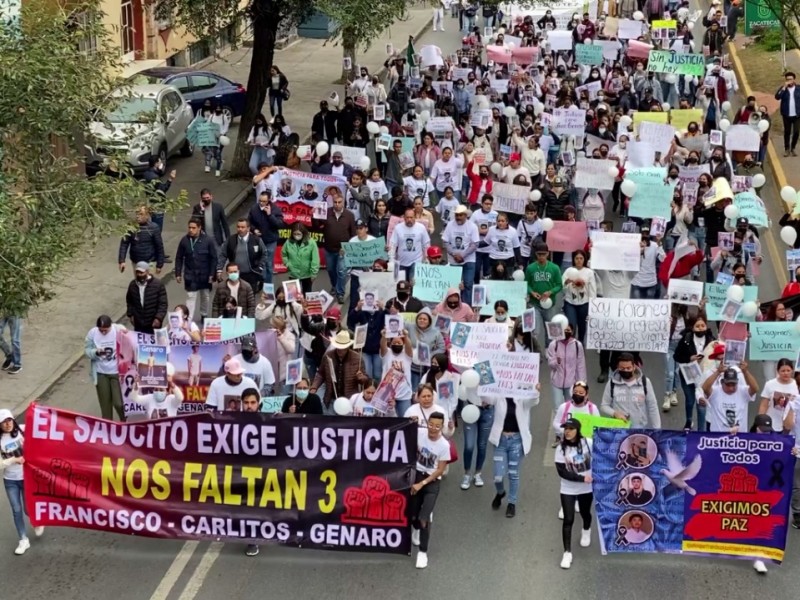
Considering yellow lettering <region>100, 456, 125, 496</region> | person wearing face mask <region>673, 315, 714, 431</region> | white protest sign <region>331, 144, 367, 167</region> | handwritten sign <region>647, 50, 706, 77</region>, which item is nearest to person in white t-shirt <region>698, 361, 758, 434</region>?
person wearing face mask <region>673, 315, 714, 431</region>

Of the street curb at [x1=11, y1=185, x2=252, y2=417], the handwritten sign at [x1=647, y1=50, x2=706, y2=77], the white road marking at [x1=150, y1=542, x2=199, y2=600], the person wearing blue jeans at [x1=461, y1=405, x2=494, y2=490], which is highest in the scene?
the handwritten sign at [x1=647, y1=50, x2=706, y2=77]

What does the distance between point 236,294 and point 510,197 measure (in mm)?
4999

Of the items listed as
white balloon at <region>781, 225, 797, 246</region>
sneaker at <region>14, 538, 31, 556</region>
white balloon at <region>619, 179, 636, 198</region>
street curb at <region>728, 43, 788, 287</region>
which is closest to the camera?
sneaker at <region>14, 538, 31, 556</region>

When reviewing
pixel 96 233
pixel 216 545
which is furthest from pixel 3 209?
pixel 216 545

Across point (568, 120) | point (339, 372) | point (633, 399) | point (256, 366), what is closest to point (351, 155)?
point (568, 120)

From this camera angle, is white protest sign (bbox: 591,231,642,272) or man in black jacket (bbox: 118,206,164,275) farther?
man in black jacket (bbox: 118,206,164,275)

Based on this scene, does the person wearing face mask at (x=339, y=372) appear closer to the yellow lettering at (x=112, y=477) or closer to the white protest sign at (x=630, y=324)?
the yellow lettering at (x=112, y=477)

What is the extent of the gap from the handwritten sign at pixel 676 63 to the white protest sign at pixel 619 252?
10.3m

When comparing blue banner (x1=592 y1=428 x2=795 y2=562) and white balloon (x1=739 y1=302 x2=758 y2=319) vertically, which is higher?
white balloon (x1=739 y1=302 x2=758 y2=319)

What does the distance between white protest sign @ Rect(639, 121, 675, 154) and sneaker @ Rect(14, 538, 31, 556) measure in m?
12.1

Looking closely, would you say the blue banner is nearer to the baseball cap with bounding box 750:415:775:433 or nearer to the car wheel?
the baseball cap with bounding box 750:415:775:433

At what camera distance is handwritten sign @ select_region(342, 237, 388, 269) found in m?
16.3

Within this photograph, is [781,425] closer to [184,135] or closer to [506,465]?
[506,465]

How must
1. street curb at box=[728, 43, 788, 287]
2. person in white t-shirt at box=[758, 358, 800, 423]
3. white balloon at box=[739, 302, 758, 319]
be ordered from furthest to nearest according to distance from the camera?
street curb at box=[728, 43, 788, 287], white balloon at box=[739, 302, 758, 319], person in white t-shirt at box=[758, 358, 800, 423]
